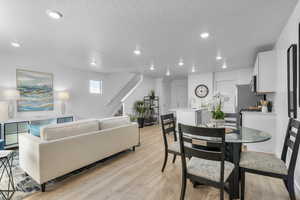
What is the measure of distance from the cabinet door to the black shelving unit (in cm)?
471

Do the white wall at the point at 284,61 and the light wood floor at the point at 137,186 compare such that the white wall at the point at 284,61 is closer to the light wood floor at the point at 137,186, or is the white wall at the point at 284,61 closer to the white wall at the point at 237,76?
the light wood floor at the point at 137,186

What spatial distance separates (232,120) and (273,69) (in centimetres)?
154

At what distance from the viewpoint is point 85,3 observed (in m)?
1.85

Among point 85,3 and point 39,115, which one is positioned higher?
point 85,3

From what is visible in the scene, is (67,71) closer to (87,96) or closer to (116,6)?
(87,96)

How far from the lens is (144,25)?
242 centimetres

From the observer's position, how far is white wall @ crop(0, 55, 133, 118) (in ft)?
13.8

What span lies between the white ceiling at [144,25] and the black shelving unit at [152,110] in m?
3.76

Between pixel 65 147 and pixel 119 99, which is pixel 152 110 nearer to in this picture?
pixel 119 99

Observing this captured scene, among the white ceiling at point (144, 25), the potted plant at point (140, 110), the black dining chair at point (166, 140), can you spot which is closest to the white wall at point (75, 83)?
the white ceiling at point (144, 25)

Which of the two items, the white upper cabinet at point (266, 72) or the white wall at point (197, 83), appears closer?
the white upper cabinet at point (266, 72)

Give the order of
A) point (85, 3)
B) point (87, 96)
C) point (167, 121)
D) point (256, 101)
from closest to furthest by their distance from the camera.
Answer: point (85, 3) < point (167, 121) < point (256, 101) < point (87, 96)

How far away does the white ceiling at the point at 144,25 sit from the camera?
1.90 m

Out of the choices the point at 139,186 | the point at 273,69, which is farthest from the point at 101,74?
the point at 273,69
